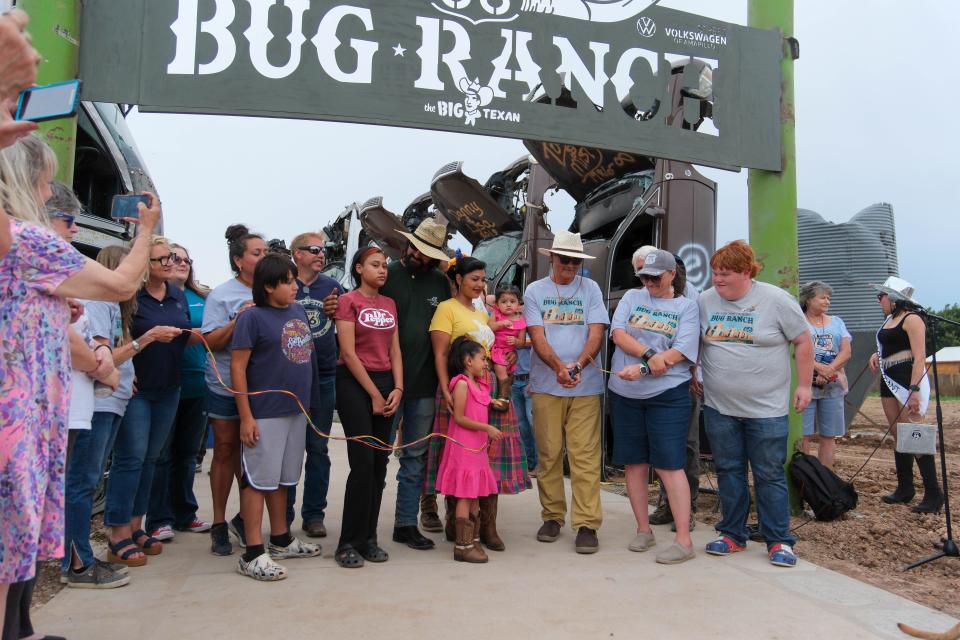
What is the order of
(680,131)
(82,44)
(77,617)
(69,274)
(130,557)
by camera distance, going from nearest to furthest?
(69,274) < (77,617) < (130,557) < (82,44) < (680,131)

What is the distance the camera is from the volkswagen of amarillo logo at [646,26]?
4969 millimetres

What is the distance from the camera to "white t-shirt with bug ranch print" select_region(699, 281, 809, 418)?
4164 millimetres

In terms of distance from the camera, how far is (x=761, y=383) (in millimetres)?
4156

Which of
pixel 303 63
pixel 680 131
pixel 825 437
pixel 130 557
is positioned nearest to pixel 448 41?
pixel 303 63

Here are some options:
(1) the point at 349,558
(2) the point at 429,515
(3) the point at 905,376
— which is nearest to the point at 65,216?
(1) the point at 349,558

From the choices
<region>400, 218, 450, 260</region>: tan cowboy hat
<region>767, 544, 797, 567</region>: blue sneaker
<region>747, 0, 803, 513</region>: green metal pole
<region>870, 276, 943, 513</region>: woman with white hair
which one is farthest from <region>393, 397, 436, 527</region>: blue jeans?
<region>870, 276, 943, 513</region>: woman with white hair

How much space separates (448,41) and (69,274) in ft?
10.5

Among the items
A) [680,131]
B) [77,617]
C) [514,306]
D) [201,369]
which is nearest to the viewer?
[77,617]

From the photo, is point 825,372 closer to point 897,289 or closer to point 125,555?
point 897,289

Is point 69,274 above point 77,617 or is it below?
above

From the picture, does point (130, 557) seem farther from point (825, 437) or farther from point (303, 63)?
point (825, 437)

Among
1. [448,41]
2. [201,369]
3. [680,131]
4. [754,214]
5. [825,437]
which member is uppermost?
[448,41]

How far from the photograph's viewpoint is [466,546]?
13.0ft

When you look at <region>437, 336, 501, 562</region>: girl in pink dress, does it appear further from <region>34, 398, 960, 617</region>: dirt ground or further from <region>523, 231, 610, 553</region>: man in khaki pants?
<region>34, 398, 960, 617</region>: dirt ground
